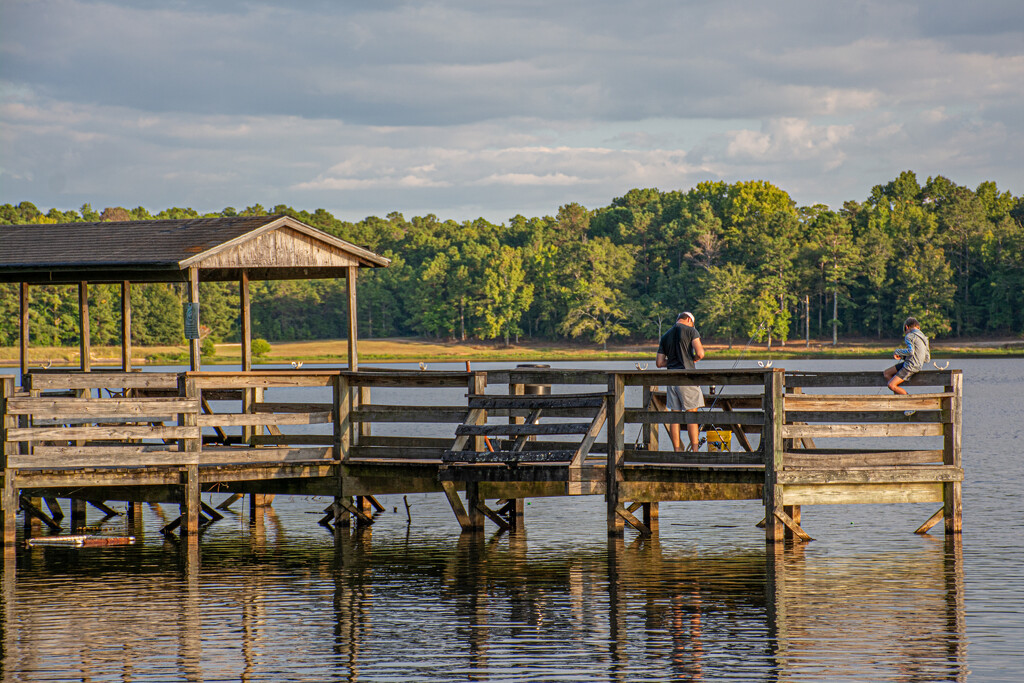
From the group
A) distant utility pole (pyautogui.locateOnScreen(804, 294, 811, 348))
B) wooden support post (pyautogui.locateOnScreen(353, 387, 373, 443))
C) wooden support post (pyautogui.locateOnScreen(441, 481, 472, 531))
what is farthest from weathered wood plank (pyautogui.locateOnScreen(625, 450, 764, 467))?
distant utility pole (pyautogui.locateOnScreen(804, 294, 811, 348))

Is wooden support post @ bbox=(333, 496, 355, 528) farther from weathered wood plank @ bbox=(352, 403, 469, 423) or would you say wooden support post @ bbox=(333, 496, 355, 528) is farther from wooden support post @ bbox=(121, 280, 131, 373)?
wooden support post @ bbox=(121, 280, 131, 373)

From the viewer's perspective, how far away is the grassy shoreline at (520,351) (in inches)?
3967

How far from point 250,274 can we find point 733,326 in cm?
9198

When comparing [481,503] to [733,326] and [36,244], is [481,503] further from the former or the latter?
[733,326]

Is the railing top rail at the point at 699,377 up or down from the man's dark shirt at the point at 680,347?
down

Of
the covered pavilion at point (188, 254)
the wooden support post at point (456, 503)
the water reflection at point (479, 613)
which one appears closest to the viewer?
the water reflection at point (479, 613)

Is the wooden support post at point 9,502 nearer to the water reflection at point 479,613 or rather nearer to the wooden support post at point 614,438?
the water reflection at point 479,613

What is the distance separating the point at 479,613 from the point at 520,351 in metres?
106

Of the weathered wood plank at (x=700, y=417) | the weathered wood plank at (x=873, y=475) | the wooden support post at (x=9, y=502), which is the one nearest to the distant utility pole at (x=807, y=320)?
the weathered wood plank at (x=873, y=475)

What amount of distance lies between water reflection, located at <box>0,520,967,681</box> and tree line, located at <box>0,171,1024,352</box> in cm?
8351

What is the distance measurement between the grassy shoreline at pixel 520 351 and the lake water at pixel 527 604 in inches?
2984

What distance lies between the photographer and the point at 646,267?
12344cm

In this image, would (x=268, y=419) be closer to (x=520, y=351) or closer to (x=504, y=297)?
(x=520, y=351)

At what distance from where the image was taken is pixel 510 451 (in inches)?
591
